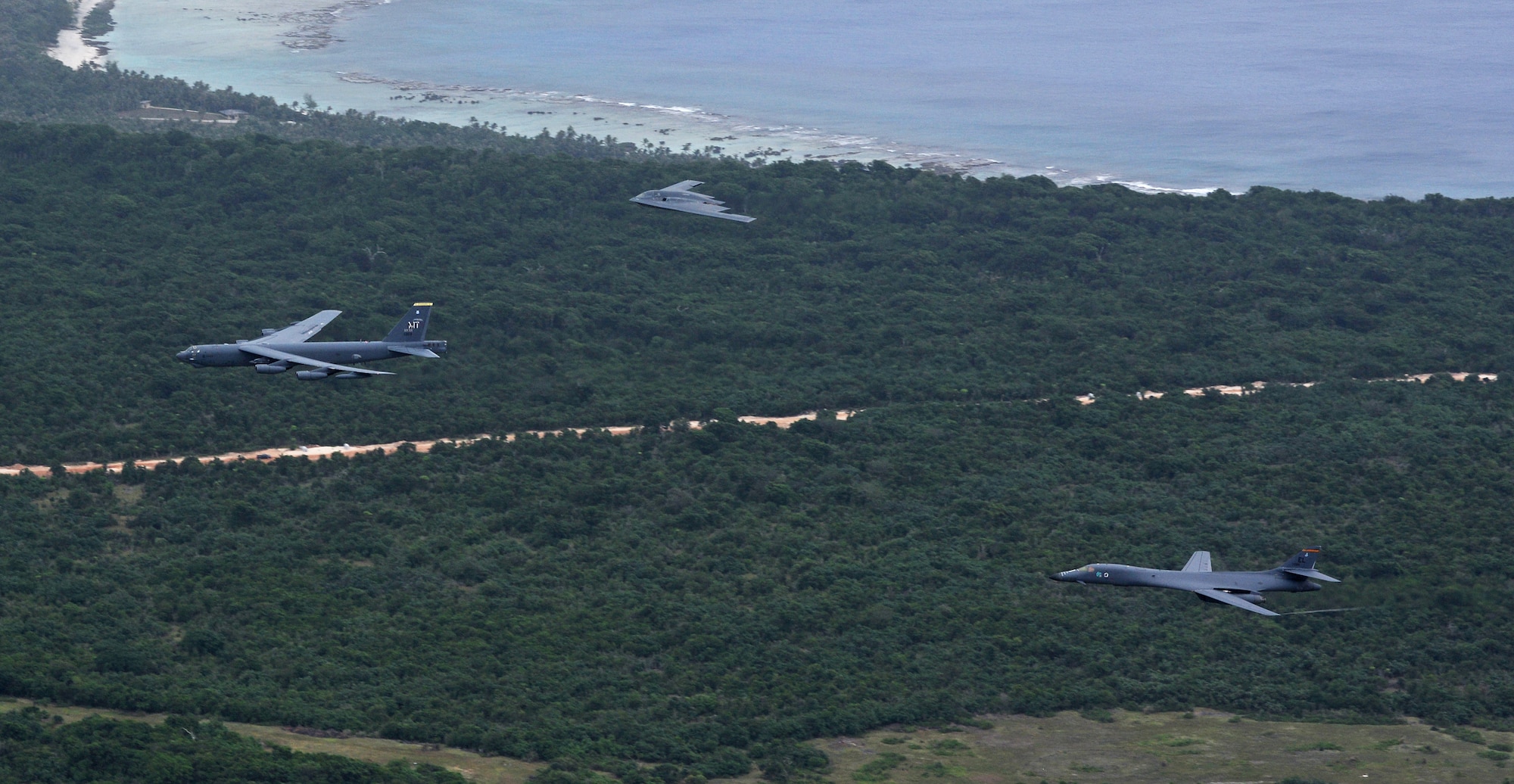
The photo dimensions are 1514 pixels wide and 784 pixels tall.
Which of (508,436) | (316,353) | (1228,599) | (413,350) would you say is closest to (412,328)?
(413,350)

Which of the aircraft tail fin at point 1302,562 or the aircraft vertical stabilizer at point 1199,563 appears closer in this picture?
Answer: the aircraft tail fin at point 1302,562

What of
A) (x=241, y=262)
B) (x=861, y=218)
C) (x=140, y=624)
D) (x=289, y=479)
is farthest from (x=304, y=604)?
(x=861, y=218)

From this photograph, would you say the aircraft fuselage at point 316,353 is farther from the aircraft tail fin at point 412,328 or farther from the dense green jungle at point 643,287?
the dense green jungle at point 643,287

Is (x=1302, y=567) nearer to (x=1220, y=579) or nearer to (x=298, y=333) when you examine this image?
(x=1220, y=579)

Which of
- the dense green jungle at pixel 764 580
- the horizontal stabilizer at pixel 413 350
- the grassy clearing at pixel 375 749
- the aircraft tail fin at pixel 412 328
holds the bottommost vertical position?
the grassy clearing at pixel 375 749

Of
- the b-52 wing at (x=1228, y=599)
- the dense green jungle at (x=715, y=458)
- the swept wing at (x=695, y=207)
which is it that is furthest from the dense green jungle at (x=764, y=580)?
the swept wing at (x=695, y=207)

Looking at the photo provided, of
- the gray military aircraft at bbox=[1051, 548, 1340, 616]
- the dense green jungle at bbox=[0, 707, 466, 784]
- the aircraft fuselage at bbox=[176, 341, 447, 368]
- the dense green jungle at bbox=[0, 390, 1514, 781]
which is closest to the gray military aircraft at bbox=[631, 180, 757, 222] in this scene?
the dense green jungle at bbox=[0, 390, 1514, 781]

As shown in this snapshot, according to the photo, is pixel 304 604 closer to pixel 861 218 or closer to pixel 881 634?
pixel 881 634
